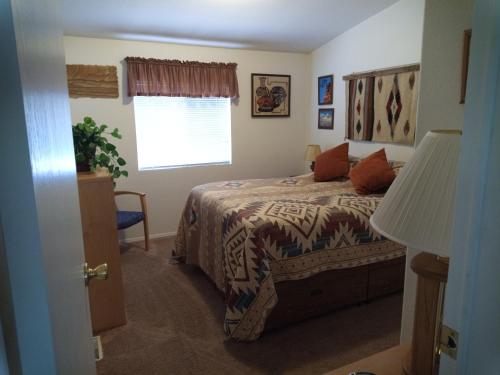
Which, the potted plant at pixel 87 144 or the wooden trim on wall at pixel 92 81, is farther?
the wooden trim on wall at pixel 92 81

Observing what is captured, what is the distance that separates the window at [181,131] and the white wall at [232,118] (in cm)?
11

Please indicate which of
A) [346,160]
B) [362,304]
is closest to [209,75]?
[346,160]

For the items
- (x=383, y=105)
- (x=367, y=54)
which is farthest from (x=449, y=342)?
(x=367, y=54)

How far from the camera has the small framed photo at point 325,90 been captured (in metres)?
4.48

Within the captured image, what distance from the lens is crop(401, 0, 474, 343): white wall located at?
1.18 m

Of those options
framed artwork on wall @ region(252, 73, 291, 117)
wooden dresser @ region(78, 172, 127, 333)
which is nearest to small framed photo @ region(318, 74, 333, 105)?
framed artwork on wall @ region(252, 73, 291, 117)

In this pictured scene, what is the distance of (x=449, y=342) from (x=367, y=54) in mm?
3834

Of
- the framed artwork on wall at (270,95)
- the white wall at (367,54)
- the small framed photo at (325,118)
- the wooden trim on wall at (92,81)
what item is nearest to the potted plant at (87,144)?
the wooden trim on wall at (92,81)

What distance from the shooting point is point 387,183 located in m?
3.05

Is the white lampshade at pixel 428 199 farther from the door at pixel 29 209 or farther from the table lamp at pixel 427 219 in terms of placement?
the door at pixel 29 209

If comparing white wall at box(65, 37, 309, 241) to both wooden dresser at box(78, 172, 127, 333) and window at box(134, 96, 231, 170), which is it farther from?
wooden dresser at box(78, 172, 127, 333)

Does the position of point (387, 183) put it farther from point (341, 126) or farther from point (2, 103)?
point (2, 103)

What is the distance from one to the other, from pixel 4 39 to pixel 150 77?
3726mm

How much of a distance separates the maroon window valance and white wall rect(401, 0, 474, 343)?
320 centimetres
